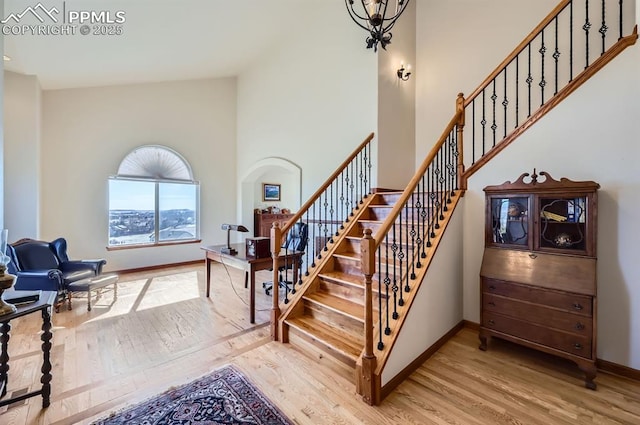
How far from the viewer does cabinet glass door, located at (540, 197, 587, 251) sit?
7.80 feet

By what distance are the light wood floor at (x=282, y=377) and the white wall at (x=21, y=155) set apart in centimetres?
172

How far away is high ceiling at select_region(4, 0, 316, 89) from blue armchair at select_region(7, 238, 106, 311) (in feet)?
8.62

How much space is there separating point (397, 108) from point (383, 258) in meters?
2.67

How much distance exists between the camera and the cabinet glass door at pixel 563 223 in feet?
7.80

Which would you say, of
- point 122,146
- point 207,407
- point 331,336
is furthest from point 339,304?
point 122,146

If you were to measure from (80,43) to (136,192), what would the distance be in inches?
115

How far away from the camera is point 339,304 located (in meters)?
2.82

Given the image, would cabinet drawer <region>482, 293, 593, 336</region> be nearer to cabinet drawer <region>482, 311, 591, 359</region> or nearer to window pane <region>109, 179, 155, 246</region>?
cabinet drawer <region>482, 311, 591, 359</region>

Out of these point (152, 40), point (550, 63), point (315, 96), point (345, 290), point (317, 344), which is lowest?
point (317, 344)

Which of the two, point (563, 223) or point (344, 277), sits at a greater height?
point (563, 223)

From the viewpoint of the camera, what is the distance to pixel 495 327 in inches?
106

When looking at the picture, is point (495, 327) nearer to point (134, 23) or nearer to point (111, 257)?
point (134, 23)

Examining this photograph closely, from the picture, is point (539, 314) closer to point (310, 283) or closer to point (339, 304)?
point (339, 304)

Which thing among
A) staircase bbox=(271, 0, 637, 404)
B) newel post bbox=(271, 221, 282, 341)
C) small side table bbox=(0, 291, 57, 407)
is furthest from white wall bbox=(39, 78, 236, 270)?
newel post bbox=(271, 221, 282, 341)
